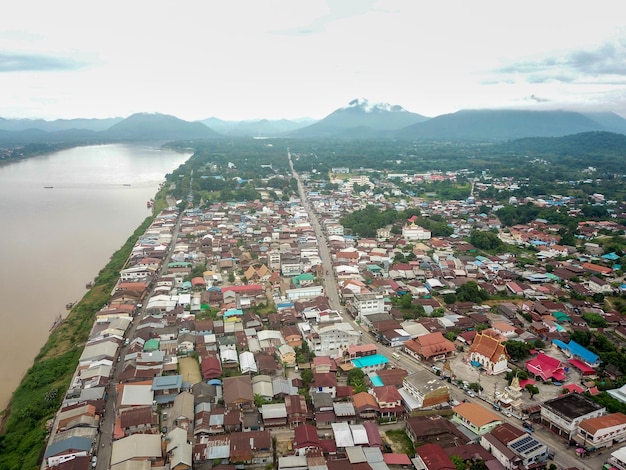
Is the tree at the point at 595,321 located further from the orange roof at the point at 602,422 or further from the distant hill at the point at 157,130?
the distant hill at the point at 157,130

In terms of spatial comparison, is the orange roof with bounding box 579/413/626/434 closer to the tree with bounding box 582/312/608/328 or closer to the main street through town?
the main street through town

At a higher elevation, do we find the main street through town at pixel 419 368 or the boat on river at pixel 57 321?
the boat on river at pixel 57 321

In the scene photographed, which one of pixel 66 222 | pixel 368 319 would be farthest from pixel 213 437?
pixel 66 222

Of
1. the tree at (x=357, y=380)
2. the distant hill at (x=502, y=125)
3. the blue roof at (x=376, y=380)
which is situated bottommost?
the blue roof at (x=376, y=380)

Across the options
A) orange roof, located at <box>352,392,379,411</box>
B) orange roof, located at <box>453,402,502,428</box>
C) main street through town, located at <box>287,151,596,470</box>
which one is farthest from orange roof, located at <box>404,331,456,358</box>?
orange roof, located at <box>352,392,379,411</box>

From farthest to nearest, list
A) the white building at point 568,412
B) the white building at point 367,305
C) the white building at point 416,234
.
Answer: the white building at point 416,234 < the white building at point 367,305 < the white building at point 568,412

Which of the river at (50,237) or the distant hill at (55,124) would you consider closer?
the river at (50,237)

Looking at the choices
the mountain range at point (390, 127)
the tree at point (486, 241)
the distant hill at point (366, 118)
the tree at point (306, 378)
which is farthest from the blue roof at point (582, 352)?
the distant hill at point (366, 118)
